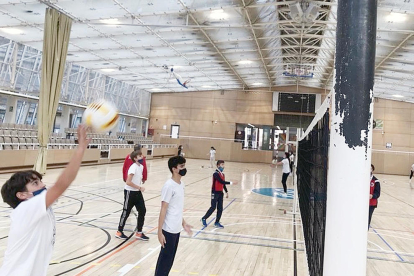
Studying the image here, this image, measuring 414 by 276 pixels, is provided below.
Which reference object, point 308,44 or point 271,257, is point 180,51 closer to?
point 308,44

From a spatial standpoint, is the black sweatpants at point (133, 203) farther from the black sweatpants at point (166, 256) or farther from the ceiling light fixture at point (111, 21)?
the ceiling light fixture at point (111, 21)

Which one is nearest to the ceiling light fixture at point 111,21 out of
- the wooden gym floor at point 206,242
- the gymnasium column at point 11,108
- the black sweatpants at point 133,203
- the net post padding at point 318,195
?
the gymnasium column at point 11,108

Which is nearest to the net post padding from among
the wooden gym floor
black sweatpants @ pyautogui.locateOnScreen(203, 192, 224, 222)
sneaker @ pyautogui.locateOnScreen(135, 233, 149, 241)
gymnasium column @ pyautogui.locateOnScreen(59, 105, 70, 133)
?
the wooden gym floor

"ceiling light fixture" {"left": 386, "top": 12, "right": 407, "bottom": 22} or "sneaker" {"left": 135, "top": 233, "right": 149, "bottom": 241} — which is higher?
"ceiling light fixture" {"left": 386, "top": 12, "right": 407, "bottom": 22}

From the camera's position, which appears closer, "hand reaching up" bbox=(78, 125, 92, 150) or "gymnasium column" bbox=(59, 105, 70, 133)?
"hand reaching up" bbox=(78, 125, 92, 150)

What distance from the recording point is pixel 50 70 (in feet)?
40.0

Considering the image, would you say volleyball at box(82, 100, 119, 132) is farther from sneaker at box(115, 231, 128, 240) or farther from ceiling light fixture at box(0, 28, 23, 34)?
ceiling light fixture at box(0, 28, 23, 34)

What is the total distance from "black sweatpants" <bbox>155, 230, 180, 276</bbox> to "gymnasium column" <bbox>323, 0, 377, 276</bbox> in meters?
2.27

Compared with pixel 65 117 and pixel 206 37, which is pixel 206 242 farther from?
pixel 65 117

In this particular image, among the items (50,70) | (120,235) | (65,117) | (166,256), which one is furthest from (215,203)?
(65,117)

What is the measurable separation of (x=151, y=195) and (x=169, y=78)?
61.7 ft

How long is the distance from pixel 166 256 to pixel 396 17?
15.7 metres

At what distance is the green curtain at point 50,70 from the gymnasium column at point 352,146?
12547 mm

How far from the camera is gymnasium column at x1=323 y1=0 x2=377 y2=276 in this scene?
154 centimetres
